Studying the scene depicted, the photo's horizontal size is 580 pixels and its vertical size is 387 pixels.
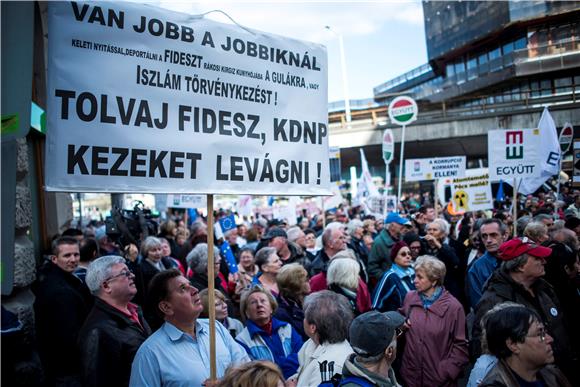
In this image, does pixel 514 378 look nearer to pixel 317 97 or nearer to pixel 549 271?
pixel 317 97

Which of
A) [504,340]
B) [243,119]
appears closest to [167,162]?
[243,119]

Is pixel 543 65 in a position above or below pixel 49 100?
above

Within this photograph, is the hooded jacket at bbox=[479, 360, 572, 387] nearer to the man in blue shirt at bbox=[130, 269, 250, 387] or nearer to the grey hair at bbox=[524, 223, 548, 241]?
the man in blue shirt at bbox=[130, 269, 250, 387]

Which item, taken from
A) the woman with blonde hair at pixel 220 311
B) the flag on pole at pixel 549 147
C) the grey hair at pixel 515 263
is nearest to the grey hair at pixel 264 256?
the woman with blonde hair at pixel 220 311

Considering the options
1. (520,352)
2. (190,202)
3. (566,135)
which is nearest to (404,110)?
(566,135)

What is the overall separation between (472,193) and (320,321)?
850cm

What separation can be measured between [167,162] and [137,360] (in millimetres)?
1152

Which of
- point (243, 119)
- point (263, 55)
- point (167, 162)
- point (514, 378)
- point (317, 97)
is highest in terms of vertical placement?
point (263, 55)

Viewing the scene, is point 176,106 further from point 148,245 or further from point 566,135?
point 566,135

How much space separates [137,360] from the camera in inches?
111

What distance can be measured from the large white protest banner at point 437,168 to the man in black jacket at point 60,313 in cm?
976

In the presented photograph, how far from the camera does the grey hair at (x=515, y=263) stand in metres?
4.06

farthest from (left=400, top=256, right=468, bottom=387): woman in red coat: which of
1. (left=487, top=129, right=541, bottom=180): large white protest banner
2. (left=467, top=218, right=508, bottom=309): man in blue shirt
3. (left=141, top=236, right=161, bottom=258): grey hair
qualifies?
(left=487, top=129, right=541, bottom=180): large white protest banner

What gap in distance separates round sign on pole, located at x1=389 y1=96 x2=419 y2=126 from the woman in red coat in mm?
10350
